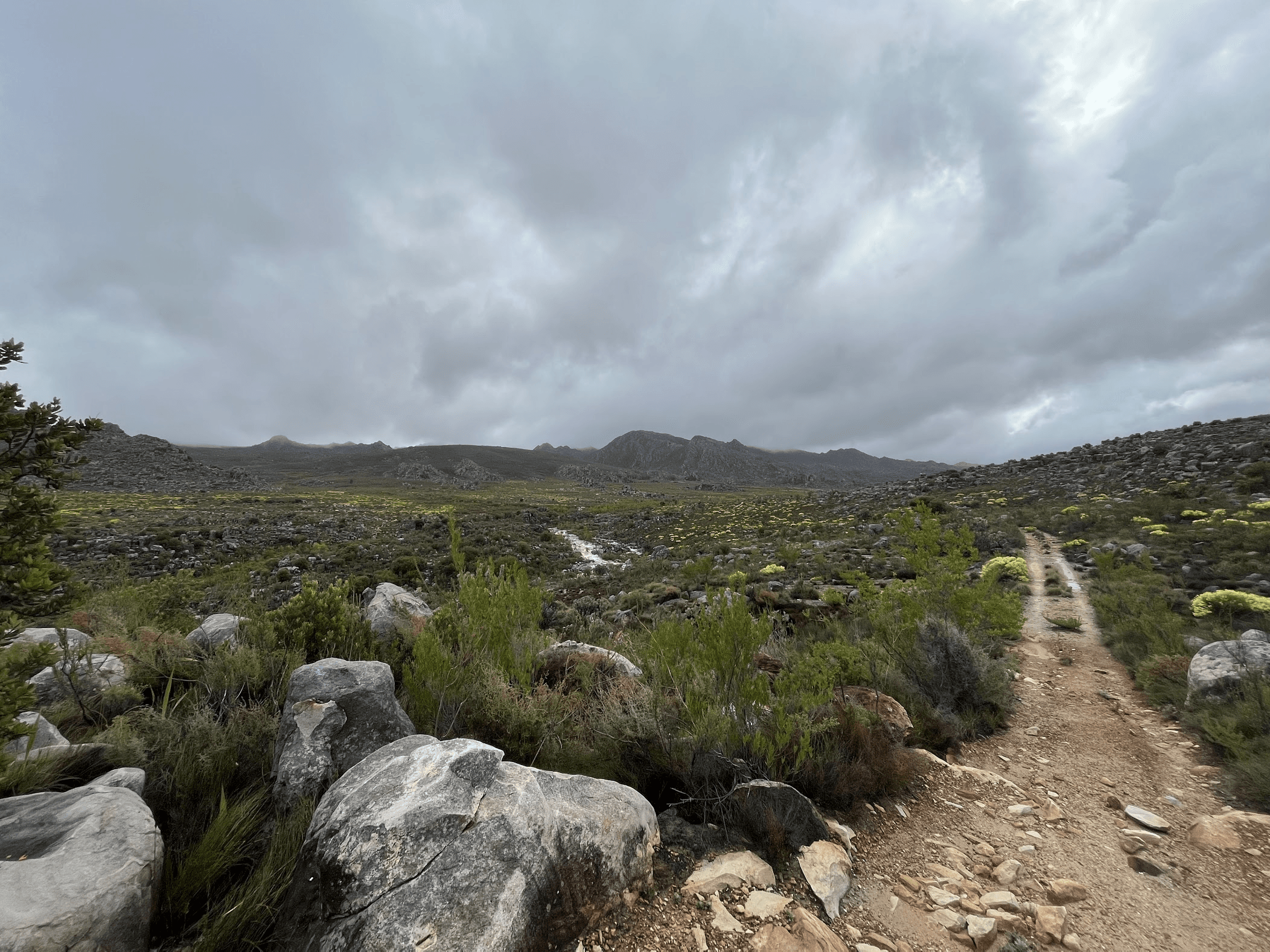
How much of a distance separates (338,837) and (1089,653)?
483 inches

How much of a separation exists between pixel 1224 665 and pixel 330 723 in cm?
1109

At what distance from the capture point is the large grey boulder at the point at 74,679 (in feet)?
14.9

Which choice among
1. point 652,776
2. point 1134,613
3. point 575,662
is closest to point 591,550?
point 575,662

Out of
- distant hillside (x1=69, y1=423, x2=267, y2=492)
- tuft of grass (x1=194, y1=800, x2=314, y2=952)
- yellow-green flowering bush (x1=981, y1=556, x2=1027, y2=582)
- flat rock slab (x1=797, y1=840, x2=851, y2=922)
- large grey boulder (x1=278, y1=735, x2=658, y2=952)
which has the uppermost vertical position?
distant hillside (x1=69, y1=423, x2=267, y2=492)

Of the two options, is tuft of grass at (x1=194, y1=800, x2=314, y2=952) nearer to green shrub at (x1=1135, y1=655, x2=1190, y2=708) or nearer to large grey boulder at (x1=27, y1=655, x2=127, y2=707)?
large grey boulder at (x1=27, y1=655, x2=127, y2=707)

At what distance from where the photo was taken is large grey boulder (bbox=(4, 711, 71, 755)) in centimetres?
348

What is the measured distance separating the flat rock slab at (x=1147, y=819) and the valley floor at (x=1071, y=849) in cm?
9

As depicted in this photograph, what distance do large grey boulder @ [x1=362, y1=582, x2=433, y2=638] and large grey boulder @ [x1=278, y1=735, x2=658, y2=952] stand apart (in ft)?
12.9

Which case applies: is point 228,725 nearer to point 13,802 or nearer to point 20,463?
point 13,802

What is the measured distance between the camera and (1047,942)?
3.13 m

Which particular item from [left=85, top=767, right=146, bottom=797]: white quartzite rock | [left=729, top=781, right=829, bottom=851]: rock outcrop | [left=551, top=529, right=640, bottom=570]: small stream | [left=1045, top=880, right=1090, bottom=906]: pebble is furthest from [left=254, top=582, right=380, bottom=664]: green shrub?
[left=551, top=529, right=640, bottom=570]: small stream

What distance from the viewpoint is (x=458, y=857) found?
8.90ft

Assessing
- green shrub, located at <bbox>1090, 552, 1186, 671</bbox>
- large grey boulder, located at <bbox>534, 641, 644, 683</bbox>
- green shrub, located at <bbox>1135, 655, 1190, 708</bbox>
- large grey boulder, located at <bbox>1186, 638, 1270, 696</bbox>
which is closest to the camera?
large grey boulder, located at <bbox>1186, 638, 1270, 696</bbox>

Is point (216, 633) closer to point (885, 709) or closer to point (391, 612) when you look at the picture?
point (391, 612)
